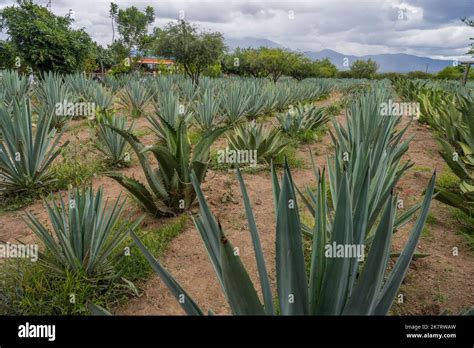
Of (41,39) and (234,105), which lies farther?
(41,39)

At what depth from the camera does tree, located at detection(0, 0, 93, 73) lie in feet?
31.3

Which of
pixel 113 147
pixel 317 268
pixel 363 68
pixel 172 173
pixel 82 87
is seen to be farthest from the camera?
pixel 363 68

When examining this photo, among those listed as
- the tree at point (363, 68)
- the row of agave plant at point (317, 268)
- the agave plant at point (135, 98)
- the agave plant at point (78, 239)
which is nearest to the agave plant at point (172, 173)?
the agave plant at point (78, 239)

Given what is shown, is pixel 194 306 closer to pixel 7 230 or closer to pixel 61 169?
pixel 7 230

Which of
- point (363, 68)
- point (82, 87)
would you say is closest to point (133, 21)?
point (82, 87)

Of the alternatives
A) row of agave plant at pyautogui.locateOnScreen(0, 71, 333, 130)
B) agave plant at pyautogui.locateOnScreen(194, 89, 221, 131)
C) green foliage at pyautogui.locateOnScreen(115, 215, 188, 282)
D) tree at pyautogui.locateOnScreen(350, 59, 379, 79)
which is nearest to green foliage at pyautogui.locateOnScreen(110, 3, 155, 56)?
row of agave plant at pyautogui.locateOnScreen(0, 71, 333, 130)

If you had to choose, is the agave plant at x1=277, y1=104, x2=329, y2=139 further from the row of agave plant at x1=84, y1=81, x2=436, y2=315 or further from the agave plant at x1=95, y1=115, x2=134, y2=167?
the row of agave plant at x1=84, y1=81, x2=436, y2=315

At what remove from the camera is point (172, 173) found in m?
2.46

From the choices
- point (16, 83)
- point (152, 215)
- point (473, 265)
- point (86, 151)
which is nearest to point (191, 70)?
point (16, 83)

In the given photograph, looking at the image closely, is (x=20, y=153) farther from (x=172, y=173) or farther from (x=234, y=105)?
(x=234, y=105)

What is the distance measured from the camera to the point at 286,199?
80 cm

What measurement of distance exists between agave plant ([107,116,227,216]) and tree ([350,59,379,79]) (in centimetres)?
5627

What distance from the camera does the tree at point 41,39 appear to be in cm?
955

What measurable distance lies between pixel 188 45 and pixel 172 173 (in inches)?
535
